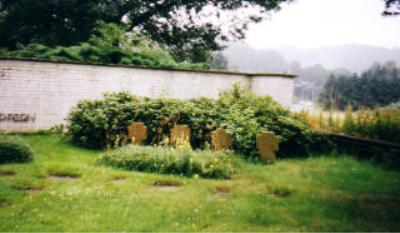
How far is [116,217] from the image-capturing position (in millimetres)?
4633

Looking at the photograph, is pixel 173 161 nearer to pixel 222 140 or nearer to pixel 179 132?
pixel 222 140

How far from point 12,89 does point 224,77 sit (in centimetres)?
629

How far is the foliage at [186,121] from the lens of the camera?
8.91 meters

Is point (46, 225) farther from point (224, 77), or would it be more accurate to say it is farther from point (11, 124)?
point (224, 77)

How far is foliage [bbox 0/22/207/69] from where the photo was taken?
12.2 meters

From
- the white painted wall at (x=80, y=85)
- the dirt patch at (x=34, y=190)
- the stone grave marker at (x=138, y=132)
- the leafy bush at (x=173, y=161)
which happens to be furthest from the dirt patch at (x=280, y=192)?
the white painted wall at (x=80, y=85)

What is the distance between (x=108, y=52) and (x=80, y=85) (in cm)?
234

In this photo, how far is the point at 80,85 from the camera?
1105cm

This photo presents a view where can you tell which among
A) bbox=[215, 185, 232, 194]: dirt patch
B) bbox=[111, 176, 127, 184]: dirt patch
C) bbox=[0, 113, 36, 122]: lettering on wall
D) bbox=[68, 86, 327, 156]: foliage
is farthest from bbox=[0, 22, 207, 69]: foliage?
bbox=[215, 185, 232, 194]: dirt patch

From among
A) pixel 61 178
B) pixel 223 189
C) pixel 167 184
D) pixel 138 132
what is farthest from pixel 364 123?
pixel 61 178

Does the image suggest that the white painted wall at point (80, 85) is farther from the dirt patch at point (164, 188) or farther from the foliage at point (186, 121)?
the dirt patch at point (164, 188)

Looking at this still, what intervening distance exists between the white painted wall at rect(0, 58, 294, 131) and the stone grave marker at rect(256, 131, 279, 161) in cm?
418

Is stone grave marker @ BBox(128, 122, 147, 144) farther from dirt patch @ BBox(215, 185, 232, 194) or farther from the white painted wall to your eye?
dirt patch @ BBox(215, 185, 232, 194)

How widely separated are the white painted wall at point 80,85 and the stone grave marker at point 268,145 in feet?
13.7
